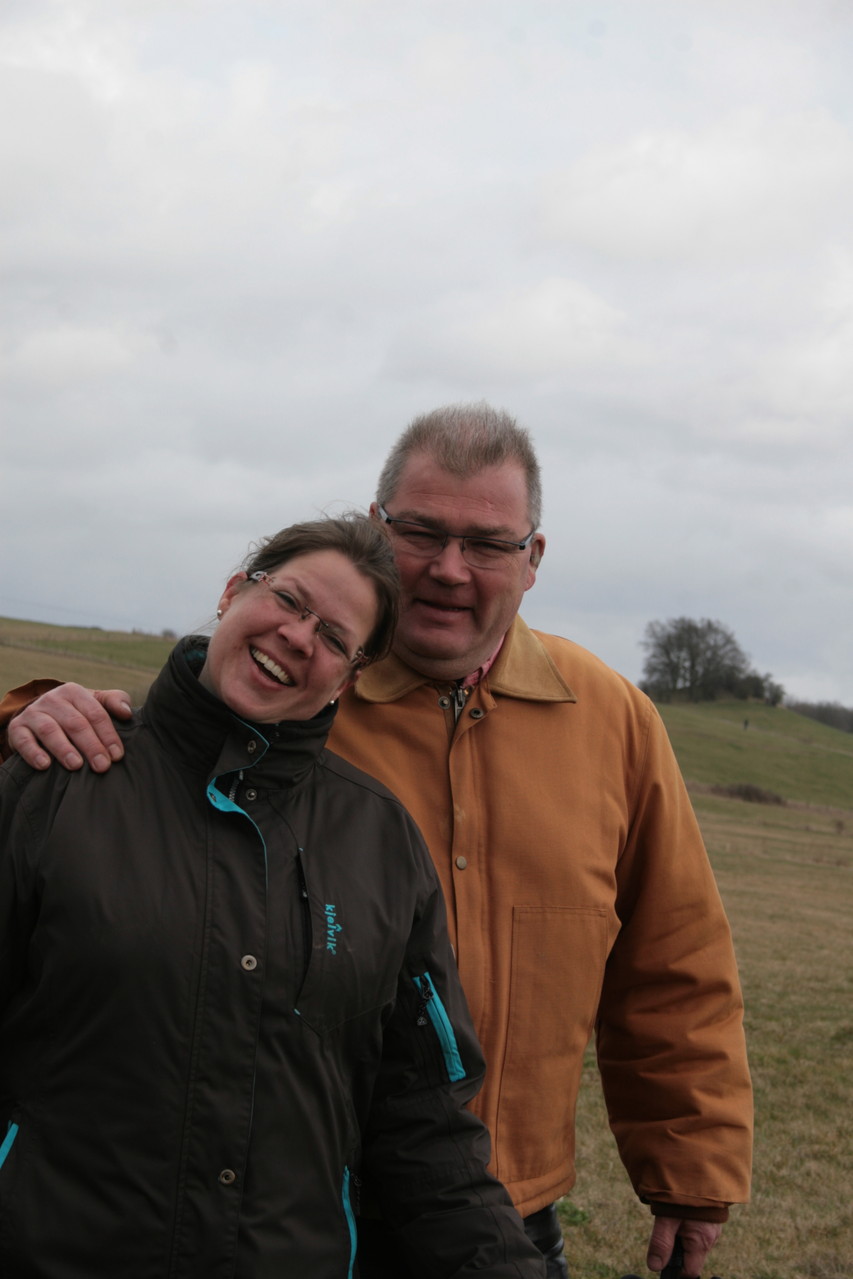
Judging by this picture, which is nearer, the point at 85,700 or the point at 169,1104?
the point at 169,1104

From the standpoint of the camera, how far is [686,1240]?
9.86 feet

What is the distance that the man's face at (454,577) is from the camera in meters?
2.95

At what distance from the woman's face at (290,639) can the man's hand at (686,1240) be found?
1.88 meters

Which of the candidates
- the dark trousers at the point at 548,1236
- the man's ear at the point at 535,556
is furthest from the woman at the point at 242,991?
the man's ear at the point at 535,556

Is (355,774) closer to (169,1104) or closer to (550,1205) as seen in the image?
(169,1104)

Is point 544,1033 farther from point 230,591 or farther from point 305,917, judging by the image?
point 230,591

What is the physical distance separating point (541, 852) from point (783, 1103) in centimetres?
700

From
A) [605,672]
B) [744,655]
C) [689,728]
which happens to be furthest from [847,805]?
[605,672]

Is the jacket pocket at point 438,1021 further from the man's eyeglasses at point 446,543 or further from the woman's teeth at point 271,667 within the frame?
the man's eyeglasses at point 446,543

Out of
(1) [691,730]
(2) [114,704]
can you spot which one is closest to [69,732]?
(2) [114,704]

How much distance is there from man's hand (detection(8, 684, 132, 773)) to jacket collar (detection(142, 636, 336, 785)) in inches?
4.0

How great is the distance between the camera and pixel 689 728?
7506 cm

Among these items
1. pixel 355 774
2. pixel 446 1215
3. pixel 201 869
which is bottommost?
pixel 446 1215

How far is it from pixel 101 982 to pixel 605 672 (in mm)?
1839
